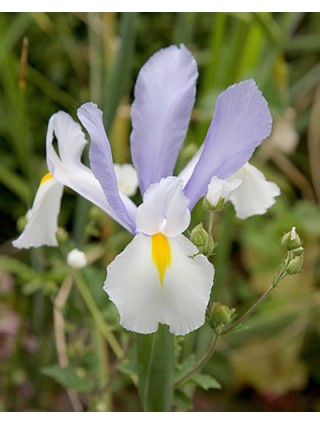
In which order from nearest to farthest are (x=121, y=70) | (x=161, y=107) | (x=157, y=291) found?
(x=157, y=291)
(x=161, y=107)
(x=121, y=70)

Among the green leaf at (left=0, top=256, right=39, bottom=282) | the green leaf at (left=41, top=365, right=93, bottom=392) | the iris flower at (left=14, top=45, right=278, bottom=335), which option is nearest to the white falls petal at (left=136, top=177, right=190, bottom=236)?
the iris flower at (left=14, top=45, right=278, bottom=335)

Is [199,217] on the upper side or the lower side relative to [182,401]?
upper

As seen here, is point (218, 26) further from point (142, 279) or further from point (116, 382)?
point (142, 279)

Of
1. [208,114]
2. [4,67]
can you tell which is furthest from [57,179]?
[4,67]

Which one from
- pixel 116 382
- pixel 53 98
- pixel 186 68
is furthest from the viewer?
pixel 53 98

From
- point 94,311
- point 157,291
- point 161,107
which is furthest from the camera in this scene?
point 94,311

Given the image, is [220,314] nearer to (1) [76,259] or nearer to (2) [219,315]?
(2) [219,315]

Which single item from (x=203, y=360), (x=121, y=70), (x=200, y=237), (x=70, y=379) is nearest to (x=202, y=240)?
(x=200, y=237)
